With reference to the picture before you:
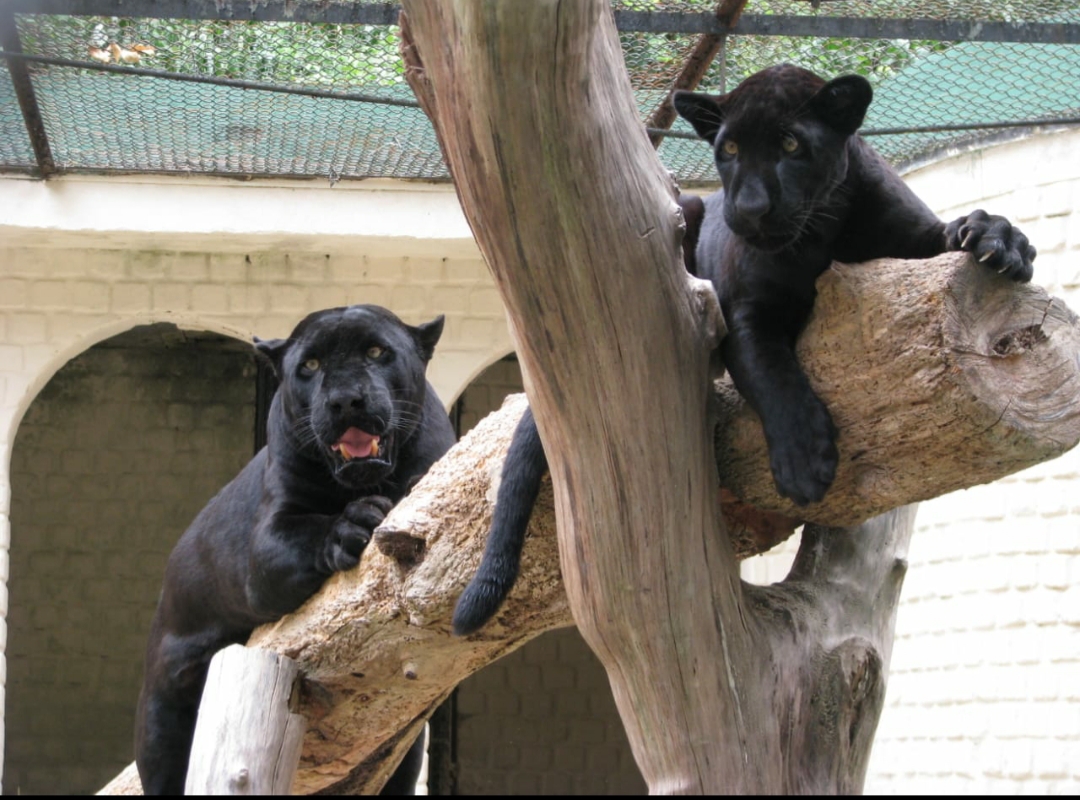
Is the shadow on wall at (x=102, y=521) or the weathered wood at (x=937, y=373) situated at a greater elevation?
the weathered wood at (x=937, y=373)

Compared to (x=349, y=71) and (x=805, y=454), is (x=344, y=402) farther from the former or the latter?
(x=349, y=71)

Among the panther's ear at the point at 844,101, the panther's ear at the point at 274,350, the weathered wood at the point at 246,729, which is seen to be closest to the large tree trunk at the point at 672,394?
the panther's ear at the point at 844,101

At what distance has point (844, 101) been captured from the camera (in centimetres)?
279

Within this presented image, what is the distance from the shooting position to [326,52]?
5605 millimetres

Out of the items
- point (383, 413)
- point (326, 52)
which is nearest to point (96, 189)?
point (326, 52)

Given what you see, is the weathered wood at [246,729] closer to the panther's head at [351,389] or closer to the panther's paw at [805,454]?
the panther's head at [351,389]

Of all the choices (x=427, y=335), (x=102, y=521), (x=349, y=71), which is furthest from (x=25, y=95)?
(x=102, y=521)

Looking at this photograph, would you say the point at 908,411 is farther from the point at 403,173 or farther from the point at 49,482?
the point at 49,482

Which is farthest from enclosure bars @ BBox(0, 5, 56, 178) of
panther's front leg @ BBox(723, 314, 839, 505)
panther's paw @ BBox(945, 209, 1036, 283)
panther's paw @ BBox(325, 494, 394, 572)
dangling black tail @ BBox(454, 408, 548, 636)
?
panther's paw @ BBox(945, 209, 1036, 283)

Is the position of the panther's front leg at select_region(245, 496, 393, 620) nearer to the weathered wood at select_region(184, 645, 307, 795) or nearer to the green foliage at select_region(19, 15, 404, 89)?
the weathered wood at select_region(184, 645, 307, 795)

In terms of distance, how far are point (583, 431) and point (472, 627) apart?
64cm

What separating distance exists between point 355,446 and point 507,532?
1162 millimetres

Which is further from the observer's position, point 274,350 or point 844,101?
point 274,350

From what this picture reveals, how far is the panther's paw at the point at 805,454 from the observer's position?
2672 millimetres
